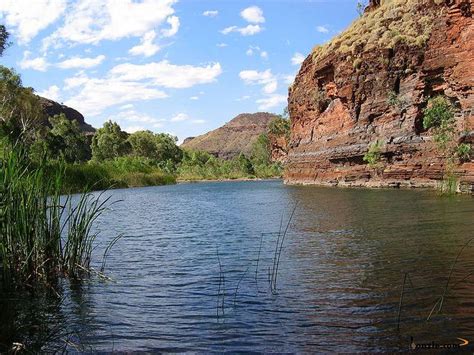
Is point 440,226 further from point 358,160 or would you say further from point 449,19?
point 358,160

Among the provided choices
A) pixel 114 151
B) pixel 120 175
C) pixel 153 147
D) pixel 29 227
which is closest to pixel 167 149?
pixel 153 147

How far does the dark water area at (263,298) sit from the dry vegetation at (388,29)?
34.8 m

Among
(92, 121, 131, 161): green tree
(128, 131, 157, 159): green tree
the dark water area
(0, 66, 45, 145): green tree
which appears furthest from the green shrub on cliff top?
(128, 131, 157, 159): green tree

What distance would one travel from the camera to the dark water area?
19.9 feet

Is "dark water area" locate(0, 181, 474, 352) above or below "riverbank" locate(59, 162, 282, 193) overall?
below

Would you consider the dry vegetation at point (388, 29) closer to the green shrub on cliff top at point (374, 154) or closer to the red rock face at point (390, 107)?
the red rock face at point (390, 107)

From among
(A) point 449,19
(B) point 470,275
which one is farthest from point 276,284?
(A) point 449,19

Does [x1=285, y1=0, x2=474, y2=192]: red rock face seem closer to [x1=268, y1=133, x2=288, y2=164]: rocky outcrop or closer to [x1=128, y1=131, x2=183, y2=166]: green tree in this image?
[x1=268, y1=133, x2=288, y2=164]: rocky outcrop

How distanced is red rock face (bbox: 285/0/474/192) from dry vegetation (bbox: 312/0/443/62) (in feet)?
2.17

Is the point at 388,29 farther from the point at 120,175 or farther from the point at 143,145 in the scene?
the point at 143,145

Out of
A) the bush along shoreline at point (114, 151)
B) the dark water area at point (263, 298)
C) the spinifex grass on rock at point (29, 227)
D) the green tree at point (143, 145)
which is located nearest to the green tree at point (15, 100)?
the bush along shoreline at point (114, 151)

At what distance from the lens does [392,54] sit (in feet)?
157

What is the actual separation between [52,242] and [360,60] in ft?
158

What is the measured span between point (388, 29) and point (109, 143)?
85520 mm
